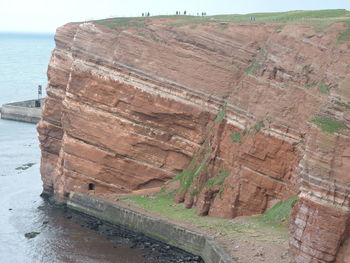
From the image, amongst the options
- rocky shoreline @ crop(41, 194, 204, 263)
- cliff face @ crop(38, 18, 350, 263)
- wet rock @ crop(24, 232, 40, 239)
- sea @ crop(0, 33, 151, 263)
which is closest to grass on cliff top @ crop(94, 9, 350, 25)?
cliff face @ crop(38, 18, 350, 263)

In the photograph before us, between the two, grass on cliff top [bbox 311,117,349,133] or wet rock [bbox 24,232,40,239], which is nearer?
grass on cliff top [bbox 311,117,349,133]

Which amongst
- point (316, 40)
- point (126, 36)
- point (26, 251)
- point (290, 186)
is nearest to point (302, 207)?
point (290, 186)

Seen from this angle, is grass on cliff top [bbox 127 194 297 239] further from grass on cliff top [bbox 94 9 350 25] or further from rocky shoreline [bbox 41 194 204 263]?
grass on cliff top [bbox 94 9 350 25]

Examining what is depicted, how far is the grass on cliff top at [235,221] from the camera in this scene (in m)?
44.0

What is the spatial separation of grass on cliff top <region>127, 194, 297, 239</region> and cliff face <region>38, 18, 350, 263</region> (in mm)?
851

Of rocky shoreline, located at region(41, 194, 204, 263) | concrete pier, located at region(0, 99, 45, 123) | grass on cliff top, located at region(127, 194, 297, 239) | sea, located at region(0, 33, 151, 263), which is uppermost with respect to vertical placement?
grass on cliff top, located at region(127, 194, 297, 239)

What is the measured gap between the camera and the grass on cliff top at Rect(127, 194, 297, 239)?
4397cm

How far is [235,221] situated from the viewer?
4656 cm

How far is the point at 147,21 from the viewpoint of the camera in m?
56.1

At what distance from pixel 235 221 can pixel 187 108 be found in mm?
9545

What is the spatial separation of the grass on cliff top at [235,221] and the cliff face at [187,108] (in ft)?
2.79

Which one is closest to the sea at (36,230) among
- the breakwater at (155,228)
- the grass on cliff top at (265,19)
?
the breakwater at (155,228)

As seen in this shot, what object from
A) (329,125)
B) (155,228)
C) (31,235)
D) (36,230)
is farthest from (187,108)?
(329,125)

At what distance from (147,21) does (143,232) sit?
16.4 metres
